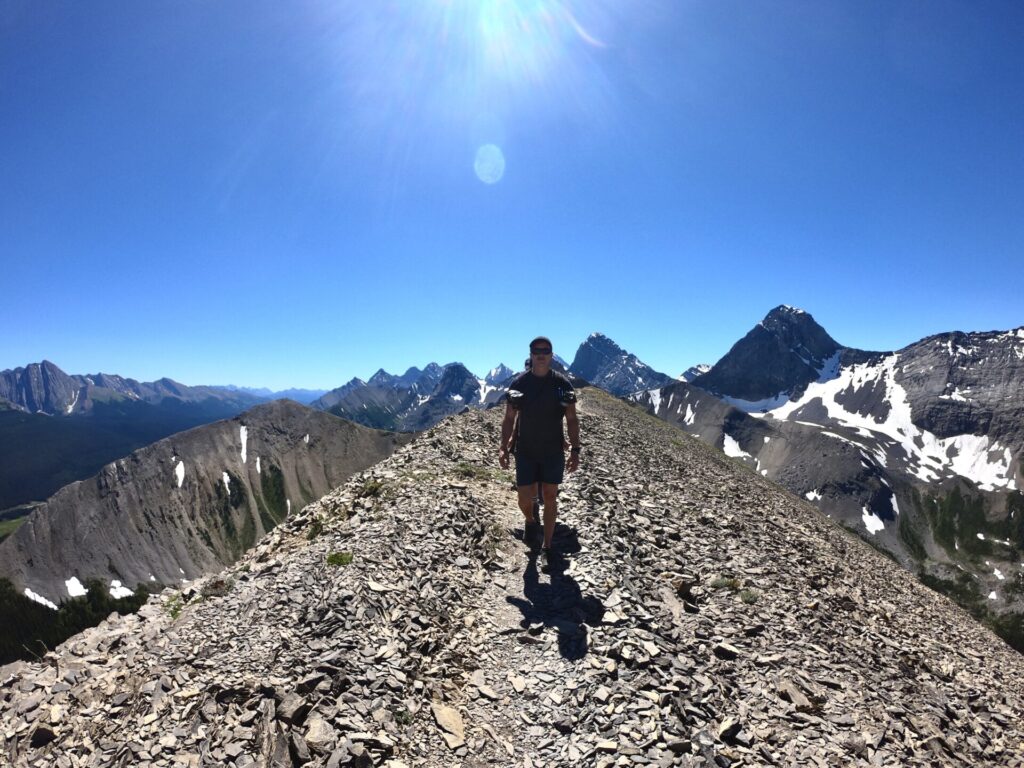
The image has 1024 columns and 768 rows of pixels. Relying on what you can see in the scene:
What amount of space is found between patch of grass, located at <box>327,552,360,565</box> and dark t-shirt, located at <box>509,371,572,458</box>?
526 cm

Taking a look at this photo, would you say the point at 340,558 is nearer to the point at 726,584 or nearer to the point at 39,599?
the point at 726,584

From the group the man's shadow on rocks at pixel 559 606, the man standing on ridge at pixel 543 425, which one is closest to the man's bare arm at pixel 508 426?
the man standing on ridge at pixel 543 425

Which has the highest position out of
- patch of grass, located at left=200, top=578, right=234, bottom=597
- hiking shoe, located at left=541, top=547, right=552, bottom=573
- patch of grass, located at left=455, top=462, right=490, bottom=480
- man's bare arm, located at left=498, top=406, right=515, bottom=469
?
man's bare arm, located at left=498, top=406, right=515, bottom=469

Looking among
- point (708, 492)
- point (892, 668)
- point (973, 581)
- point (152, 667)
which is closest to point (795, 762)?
point (892, 668)

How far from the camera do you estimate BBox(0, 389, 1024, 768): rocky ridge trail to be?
743cm

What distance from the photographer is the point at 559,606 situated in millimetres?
11117

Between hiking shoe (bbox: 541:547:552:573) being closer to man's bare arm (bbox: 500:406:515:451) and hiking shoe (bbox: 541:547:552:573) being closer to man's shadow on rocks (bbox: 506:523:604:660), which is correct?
man's shadow on rocks (bbox: 506:523:604:660)

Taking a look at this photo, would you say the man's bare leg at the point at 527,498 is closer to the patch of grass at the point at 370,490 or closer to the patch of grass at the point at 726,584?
the patch of grass at the point at 726,584

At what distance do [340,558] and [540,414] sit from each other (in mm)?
6362

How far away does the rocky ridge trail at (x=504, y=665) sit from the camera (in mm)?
7434

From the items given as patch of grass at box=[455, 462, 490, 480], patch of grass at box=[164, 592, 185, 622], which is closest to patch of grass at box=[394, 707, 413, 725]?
patch of grass at box=[164, 592, 185, 622]

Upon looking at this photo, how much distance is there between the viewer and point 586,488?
18641 mm

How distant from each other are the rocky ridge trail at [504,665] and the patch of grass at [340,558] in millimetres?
73

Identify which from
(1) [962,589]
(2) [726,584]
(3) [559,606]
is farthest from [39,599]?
(1) [962,589]
